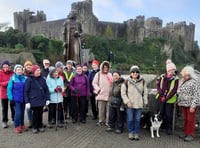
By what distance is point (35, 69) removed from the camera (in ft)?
16.8

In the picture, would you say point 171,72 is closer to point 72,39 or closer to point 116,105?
point 116,105

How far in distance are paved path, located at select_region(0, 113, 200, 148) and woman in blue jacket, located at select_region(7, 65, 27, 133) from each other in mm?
359

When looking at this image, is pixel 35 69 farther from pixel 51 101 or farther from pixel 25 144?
pixel 25 144

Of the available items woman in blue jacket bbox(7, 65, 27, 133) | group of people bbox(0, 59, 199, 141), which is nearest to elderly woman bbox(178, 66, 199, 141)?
group of people bbox(0, 59, 199, 141)

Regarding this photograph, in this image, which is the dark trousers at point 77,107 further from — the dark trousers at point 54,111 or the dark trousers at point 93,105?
the dark trousers at point 93,105

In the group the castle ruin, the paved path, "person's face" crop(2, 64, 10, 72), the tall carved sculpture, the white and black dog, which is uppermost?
the castle ruin

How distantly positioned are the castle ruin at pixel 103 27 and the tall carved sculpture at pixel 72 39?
36.4 metres

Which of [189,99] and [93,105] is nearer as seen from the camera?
[189,99]

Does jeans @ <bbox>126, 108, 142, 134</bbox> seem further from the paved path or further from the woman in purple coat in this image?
the woman in purple coat

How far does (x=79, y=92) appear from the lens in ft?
19.4

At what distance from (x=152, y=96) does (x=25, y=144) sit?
12.2 feet

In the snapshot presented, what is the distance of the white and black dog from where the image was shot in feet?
15.9

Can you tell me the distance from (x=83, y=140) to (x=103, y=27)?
2122 inches

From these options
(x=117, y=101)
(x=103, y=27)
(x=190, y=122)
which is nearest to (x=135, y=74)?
(x=117, y=101)
